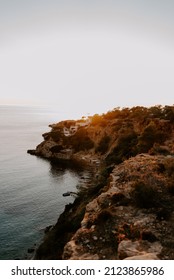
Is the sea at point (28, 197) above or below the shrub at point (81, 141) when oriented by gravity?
below

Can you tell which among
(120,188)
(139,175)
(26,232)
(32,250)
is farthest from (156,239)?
(26,232)

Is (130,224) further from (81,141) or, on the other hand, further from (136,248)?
(81,141)

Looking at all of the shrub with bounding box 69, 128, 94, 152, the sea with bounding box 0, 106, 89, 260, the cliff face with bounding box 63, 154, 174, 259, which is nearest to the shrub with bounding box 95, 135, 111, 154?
the shrub with bounding box 69, 128, 94, 152

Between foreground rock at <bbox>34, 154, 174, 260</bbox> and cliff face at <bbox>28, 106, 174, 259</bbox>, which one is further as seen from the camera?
cliff face at <bbox>28, 106, 174, 259</bbox>

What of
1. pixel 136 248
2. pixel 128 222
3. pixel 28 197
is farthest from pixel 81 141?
pixel 136 248

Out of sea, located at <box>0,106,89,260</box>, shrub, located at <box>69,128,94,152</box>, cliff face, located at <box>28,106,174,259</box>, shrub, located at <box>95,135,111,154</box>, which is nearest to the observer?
cliff face, located at <box>28,106,174,259</box>

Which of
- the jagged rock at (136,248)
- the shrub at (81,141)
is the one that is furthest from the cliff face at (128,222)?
the shrub at (81,141)

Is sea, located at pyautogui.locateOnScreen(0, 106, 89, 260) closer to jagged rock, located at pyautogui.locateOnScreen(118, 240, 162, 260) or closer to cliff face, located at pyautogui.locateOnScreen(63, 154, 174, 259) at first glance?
cliff face, located at pyautogui.locateOnScreen(63, 154, 174, 259)

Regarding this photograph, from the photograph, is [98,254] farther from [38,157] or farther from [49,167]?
[38,157]

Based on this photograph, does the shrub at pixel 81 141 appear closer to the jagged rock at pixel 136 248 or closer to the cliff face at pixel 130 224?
the cliff face at pixel 130 224

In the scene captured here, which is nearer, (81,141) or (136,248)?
(136,248)

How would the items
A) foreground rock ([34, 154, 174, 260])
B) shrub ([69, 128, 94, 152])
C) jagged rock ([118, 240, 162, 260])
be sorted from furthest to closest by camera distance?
shrub ([69, 128, 94, 152]), foreground rock ([34, 154, 174, 260]), jagged rock ([118, 240, 162, 260])

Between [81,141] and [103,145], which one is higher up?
[81,141]
